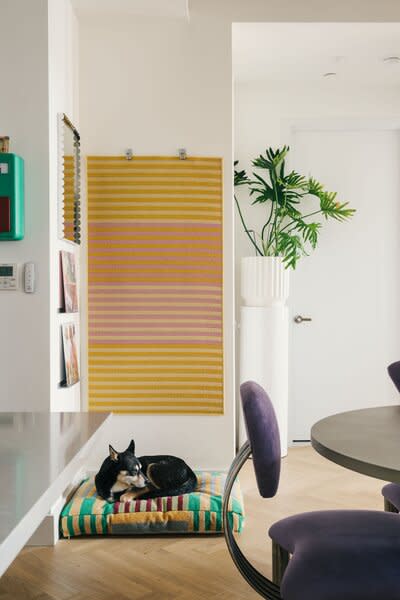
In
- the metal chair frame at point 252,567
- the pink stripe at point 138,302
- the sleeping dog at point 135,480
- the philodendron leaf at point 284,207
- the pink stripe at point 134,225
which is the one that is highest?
the philodendron leaf at point 284,207

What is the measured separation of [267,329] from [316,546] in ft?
8.88

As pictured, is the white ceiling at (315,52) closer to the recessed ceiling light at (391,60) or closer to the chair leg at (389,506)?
the recessed ceiling light at (391,60)

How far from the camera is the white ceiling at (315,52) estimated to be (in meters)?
3.79

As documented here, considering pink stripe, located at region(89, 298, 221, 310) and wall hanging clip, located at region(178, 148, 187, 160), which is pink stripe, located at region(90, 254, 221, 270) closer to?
pink stripe, located at region(89, 298, 221, 310)

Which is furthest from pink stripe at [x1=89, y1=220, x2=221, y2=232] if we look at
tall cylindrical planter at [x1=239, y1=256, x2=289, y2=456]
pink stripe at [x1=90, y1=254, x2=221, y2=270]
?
tall cylindrical planter at [x1=239, y1=256, x2=289, y2=456]

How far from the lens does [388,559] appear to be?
5.21 ft

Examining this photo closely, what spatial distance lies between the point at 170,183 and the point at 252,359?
132cm

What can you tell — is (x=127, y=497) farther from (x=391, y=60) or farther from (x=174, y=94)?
(x=391, y=60)

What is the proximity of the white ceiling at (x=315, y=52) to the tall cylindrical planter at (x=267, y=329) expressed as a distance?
1263 millimetres

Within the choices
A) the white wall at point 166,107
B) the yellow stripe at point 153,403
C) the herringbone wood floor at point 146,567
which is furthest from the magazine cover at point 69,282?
the herringbone wood floor at point 146,567

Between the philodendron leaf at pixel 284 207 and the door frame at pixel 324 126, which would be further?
the door frame at pixel 324 126

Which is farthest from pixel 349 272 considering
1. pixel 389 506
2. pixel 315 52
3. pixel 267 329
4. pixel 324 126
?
pixel 389 506

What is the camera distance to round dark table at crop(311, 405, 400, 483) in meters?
1.49

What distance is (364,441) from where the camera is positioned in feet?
5.60
